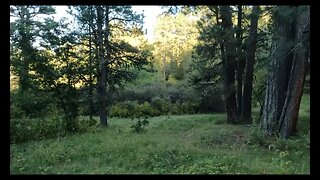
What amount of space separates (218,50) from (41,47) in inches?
301

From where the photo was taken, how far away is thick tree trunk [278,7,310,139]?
35.1 feet

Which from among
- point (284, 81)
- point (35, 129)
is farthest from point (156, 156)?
point (35, 129)

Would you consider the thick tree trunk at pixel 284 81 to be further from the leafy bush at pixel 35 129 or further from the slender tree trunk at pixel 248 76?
the leafy bush at pixel 35 129

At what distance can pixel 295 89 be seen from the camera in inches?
432

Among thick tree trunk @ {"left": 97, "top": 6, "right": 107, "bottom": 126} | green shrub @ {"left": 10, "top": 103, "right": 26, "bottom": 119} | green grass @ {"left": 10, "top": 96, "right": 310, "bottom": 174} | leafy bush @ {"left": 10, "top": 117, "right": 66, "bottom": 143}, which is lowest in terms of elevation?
green grass @ {"left": 10, "top": 96, "right": 310, "bottom": 174}

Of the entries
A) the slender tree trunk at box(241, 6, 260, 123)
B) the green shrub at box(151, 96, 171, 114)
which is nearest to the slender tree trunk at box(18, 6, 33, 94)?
the slender tree trunk at box(241, 6, 260, 123)

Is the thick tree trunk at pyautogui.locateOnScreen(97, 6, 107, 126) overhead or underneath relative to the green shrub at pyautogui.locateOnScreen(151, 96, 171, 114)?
overhead

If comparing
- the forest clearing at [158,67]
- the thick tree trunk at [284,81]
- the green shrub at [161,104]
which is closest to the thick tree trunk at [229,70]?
the forest clearing at [158,67]

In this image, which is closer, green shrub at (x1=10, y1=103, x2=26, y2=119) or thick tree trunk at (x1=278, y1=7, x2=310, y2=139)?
thick tree trunk at (x1=278, y1=7, x2=310, y2=139)

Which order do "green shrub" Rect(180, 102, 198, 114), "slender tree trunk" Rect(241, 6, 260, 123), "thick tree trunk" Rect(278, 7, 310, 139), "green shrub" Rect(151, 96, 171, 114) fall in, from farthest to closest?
"green shrub" Rect(180, 102, 198, 114) < "green shrub" Rect(151, 96, 171, 114) < "slender tree trunk" Rect(241, 6, 260, 123) < "thick tree trunk" Rect(278, 7, 310, 139)

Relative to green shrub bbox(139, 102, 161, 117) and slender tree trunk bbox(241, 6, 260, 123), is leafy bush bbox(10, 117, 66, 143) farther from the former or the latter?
green shrub bbox(139, 102, 161, 117)

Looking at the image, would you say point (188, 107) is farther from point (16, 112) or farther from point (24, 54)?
point (16, 112)
